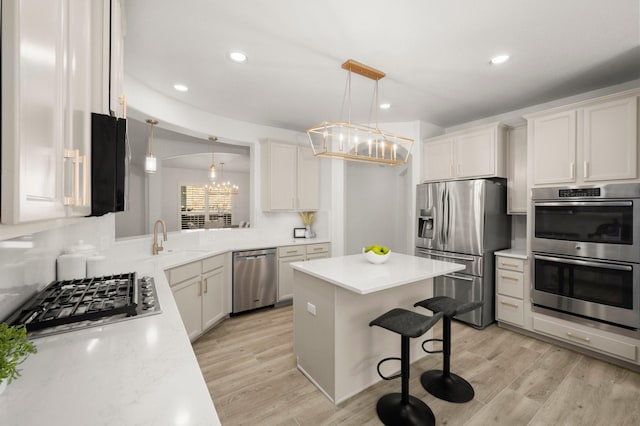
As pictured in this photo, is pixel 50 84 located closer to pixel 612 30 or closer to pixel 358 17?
pixel 358 17

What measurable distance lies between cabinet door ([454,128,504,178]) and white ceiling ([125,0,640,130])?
0.43m

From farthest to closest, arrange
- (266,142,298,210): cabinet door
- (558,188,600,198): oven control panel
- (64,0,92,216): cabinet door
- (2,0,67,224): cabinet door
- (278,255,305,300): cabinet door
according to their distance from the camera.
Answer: (266,142,298,210): cabinet door, (278,255,305,300): cabinet door, (558,188,600,198): oven control panel, (64,0,92,216): cabinet door, (2,0,67,224): cabinet door

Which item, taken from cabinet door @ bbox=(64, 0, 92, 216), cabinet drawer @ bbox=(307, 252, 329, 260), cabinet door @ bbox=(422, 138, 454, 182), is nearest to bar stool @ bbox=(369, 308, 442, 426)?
cabinet door @ bbox=(64, 0, 92, 216)

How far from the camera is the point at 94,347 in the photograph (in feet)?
3.48

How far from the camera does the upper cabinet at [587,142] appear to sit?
8.35 ft

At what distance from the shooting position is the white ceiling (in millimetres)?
1890

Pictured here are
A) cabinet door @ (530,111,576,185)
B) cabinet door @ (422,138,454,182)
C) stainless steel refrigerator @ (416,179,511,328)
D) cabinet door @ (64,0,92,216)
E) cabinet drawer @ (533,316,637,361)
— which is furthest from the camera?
cabinet door @ (422,138,454,182)

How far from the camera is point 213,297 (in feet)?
10.7

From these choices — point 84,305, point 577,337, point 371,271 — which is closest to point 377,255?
point 371,271

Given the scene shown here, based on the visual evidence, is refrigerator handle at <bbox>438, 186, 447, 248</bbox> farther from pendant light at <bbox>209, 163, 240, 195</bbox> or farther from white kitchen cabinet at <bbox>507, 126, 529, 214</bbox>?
pendant light at <bbox>209, 163, 240, 195</bbox>

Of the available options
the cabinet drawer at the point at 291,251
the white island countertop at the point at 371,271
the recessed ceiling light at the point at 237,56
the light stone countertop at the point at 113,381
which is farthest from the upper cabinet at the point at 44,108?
the cabinet drawer at the point at 291,251

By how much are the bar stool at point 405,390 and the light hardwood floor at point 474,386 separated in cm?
9

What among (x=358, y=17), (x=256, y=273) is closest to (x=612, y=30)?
(x=358, y=17)

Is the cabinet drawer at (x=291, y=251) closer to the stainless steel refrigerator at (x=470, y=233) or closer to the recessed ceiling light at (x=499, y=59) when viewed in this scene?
the stainless steel refrigerator at (x=470, y=233)
